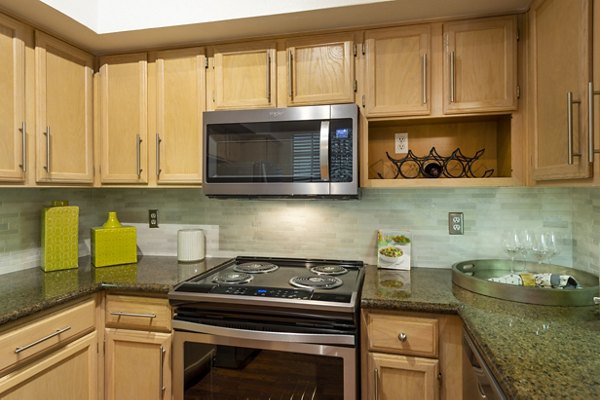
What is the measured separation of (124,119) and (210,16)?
77 cm

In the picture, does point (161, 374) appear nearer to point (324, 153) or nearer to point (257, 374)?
point (257, 374)

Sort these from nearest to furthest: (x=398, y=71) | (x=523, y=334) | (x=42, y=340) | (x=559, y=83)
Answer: (x=523, y=334) < (x=559, y=83) < (x=42, y=340) < (x=398, y=71)

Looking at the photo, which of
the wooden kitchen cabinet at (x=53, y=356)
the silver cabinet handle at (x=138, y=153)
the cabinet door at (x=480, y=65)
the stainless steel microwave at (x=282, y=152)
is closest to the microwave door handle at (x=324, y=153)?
the stainless steel microwave at (x=282, y=152)

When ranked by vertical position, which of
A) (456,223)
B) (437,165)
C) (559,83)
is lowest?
(456,223)

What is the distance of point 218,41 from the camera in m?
1.89

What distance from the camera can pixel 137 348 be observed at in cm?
165

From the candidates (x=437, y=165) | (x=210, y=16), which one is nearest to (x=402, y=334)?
(x=437, y=165)

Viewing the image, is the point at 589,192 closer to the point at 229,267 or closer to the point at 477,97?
the point at 477,97

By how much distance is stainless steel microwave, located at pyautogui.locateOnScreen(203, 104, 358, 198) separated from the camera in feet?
5.37

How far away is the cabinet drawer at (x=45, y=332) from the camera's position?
1.26 metres

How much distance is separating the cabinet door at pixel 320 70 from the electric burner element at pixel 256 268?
2.93 ft

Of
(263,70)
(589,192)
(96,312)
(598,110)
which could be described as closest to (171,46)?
(263,70)

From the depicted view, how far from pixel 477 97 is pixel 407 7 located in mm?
516

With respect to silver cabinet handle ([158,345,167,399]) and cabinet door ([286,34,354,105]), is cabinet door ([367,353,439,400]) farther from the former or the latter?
cabinet door ([286,34,354,105])
